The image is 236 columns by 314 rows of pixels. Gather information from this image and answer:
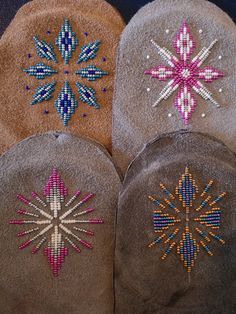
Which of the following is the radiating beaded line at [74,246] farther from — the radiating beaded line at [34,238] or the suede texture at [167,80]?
the suede texture at [167,80]

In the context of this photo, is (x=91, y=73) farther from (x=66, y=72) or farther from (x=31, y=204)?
(x=31, y=204)

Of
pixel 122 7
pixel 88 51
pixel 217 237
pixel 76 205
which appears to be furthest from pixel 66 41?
pixel 217 237

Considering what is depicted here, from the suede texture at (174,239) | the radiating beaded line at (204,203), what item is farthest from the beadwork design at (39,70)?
the radiating beaded line at (204,203)

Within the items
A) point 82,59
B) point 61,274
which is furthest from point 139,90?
point 61,274

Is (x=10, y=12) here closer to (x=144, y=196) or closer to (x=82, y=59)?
(x=82, y=59)

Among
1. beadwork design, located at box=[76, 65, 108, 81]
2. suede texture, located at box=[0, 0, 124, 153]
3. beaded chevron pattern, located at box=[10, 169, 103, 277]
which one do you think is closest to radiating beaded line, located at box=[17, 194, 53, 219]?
beaded chevron pattern, located at box=[10, 169, 103, 277]

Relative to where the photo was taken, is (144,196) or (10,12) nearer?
(144,196)

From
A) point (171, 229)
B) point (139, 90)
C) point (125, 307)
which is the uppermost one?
point (139, 90)
